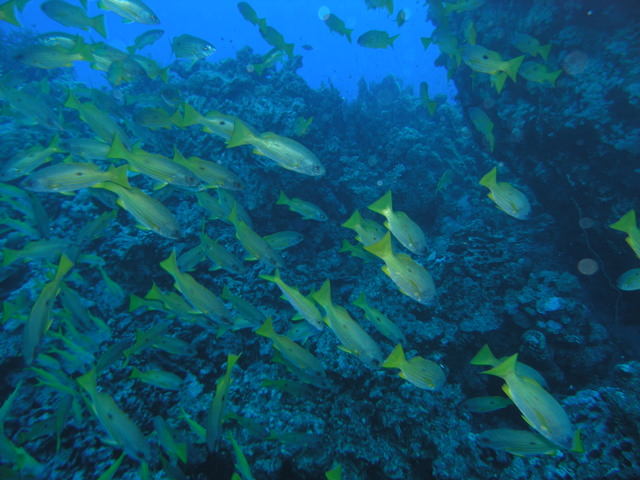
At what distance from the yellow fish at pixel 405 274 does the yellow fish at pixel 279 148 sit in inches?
51.3

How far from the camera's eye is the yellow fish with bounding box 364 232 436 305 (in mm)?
3109

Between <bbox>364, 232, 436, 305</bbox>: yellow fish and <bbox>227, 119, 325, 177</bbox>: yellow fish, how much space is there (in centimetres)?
130

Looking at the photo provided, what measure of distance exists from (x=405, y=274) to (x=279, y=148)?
202 centimetres

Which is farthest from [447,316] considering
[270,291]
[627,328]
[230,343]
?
[627,328]

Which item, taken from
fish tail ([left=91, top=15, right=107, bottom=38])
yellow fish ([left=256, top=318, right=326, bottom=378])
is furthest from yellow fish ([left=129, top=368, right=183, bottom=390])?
fish tail ([left=91, top=15, right=107, bottom=38])

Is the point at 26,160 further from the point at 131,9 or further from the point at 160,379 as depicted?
the point at 160,379

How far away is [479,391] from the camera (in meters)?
4.31

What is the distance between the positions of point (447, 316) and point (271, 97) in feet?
23.7

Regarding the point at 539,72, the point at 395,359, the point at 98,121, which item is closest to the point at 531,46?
the point at 539,72

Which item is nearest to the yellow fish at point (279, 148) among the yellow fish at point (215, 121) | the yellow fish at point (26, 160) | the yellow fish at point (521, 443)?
the yellow fish at point (215, 121)

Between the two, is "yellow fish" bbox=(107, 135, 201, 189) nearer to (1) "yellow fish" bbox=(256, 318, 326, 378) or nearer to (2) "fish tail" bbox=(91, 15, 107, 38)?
(1) "yellow fish" bbox=(256, 318, 326, 378)

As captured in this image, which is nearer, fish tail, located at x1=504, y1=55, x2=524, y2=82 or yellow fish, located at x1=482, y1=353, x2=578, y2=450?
yellow fish, located at x1=482, y1=353, x2=578, y2=450

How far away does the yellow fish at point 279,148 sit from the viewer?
3646mm

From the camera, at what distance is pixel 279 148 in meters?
3.68
